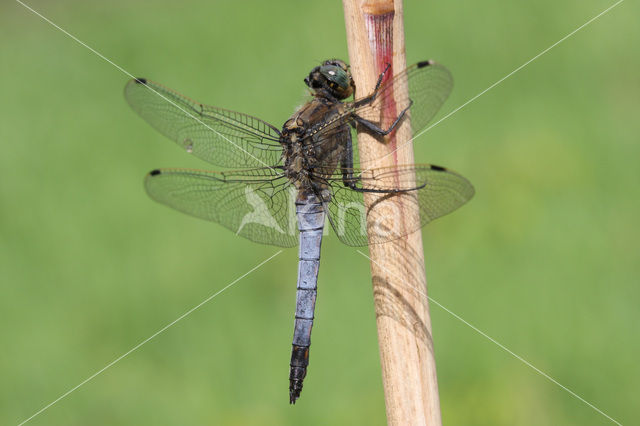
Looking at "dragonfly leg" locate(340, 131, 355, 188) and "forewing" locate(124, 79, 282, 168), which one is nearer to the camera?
"dragonfly leg" locate(340, 131, 355, 188)

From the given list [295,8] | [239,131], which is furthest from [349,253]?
[295,8]

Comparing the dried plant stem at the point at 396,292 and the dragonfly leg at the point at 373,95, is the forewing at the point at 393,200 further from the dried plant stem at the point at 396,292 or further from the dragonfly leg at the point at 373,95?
the dragonfly leg at the point at 373,95

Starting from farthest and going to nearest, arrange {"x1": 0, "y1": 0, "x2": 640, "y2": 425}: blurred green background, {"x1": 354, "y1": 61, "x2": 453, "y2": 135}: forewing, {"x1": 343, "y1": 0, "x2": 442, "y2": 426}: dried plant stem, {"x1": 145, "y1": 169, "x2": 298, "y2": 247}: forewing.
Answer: {"x1": 0, "y1": 0, "x2": 640, "y2": 425}: blurred green background
{"x1": 145, "y1": 169, "x2": 298, "y2": 247}: forewing
{"x1": 354, "y1": 61, "x2": 453, "y2": 135}: forewing
{"x1": 343, "y1": 0, "x2": 442, "y2": 426}: dried plant stem

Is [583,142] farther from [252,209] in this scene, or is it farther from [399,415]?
[399,415]

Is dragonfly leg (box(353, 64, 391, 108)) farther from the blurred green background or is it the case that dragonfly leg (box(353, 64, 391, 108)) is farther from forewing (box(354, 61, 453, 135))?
the blurred green background

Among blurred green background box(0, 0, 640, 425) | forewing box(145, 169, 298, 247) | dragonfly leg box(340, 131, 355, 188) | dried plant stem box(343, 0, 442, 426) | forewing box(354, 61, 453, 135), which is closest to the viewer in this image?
dried plant stem box(343, 0, 442, 426)

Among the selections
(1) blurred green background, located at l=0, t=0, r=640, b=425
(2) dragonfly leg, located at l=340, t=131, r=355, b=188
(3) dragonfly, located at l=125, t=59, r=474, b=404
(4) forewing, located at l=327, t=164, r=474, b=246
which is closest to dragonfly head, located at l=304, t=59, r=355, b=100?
(3) dragonfly, located at l=125, t=59, r=474, b=404
